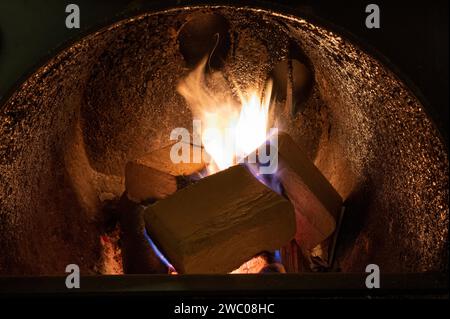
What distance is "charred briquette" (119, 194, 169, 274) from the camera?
1614 mm

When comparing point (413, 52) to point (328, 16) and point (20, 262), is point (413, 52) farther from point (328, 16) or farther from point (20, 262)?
point (20, 262)

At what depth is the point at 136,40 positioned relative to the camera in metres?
1.69

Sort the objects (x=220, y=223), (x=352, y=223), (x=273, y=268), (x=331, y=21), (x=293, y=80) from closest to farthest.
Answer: (x=331, y=21), (x=220, y=223), (x=273, y=268), (x=352, y=223), (x=293, y=80)

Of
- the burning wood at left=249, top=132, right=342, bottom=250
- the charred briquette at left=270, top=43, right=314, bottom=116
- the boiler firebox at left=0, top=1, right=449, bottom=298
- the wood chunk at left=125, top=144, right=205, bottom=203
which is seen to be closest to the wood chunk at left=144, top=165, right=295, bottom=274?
the boiler firebox at left=0, top=1, right=449, bottom=298

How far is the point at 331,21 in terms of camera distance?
120 centimetres

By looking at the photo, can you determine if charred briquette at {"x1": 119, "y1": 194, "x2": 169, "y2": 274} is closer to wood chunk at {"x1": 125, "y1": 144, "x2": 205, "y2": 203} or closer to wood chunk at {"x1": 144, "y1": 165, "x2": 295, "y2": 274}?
wood chunk at {"x1": 125, "y1": 144, "x2": 205, "y2": 203}

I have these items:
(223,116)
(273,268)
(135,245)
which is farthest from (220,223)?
(223,116)

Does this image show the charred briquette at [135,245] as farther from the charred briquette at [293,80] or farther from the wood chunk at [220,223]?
the charred briquette at [293,80]

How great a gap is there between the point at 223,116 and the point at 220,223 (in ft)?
1.77

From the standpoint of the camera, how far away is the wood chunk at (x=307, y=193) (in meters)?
1.59

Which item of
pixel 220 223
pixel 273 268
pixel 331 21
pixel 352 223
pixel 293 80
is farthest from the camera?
pixel 293 80

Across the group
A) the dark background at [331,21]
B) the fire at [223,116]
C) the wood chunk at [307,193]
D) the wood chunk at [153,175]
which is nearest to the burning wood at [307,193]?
the wood chunk at [307,193]

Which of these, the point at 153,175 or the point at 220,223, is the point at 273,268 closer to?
the point at 220,223

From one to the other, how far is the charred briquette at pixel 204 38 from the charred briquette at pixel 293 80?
0.17 meters
